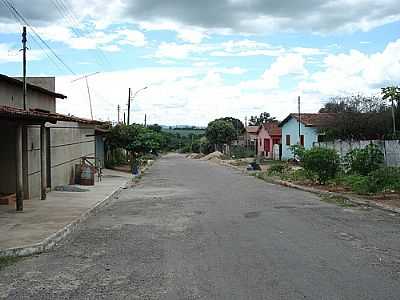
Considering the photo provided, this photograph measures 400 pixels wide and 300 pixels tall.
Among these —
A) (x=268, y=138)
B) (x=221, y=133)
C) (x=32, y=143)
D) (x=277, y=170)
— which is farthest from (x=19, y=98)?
→ (x=221, y=133)

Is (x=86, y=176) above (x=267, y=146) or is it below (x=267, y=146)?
below

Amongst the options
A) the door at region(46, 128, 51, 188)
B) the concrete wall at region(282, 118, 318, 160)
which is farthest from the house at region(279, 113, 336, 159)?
the door at region(46, 128, 51, 188)

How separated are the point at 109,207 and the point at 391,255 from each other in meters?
10.6

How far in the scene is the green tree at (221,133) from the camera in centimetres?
9244

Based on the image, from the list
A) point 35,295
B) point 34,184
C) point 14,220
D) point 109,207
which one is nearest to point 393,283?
point 35,295

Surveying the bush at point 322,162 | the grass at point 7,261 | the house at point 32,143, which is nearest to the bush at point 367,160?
the bush at point 322,162

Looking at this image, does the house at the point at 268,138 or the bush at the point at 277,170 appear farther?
the house at the point at 268,138

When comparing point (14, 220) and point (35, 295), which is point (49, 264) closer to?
point (35, 295)

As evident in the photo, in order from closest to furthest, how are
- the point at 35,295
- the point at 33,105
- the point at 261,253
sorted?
1. the point at 35,295
2. the point at 261,253
3. the point at 33,105

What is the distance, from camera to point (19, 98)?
18672 mm

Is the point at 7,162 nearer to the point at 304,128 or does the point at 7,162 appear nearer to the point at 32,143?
the point at 32,143

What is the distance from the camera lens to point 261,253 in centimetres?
930

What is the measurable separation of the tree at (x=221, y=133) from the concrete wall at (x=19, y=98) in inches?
2727

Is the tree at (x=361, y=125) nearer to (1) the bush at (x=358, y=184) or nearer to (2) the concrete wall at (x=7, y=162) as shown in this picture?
(1) the bush at (x=358, y=184)
